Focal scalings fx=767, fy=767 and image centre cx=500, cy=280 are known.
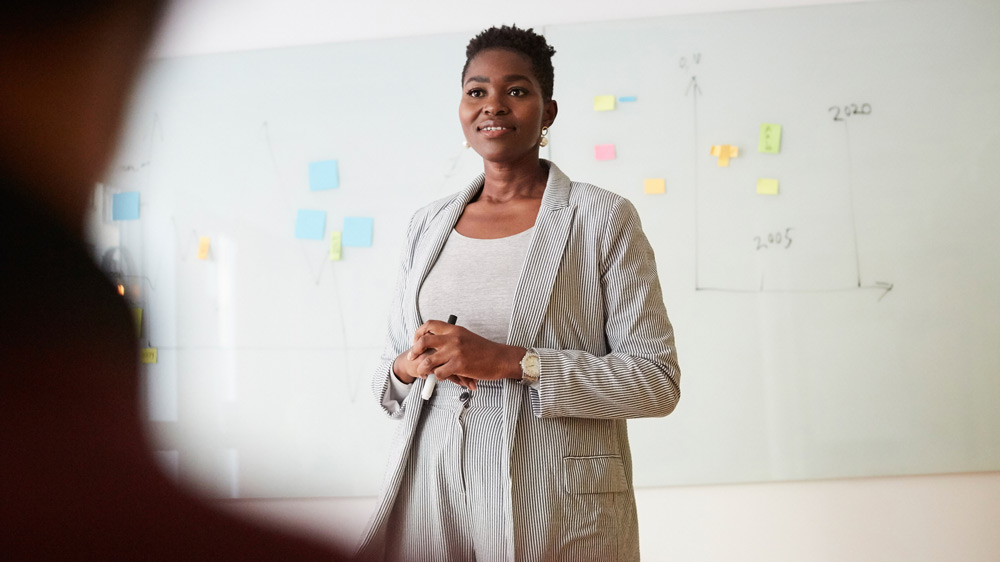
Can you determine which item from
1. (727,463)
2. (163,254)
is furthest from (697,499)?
(163,254)

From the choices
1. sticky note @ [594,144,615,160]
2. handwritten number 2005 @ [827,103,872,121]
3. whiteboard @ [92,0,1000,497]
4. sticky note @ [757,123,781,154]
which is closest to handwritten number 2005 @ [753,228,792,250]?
whiteboard @ [92,0,1000,497]

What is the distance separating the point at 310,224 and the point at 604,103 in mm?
1012

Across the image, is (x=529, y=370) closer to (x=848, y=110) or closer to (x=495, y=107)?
(x=495, y=107)

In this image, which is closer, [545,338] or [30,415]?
[30,415]

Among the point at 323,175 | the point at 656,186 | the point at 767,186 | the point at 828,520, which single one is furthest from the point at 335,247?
the point at 828,520

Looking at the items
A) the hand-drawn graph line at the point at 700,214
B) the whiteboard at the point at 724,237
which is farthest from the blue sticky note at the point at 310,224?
the hand-drawn graph line at the point at 700,214

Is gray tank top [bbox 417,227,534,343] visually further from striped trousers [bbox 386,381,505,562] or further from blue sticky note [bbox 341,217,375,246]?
blue sticky note [bbox 341,217,375,246]

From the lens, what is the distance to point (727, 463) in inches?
89.8

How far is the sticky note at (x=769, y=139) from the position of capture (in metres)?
2.33

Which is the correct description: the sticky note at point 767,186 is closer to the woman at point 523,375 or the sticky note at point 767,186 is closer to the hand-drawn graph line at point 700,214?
the hand-drawn graph line at point 700,214

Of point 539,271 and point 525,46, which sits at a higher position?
point 525,46

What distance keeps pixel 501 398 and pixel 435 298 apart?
20 cm

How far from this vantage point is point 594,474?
1092 mm

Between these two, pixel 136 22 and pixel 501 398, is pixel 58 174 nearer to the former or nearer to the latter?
pixel 136 22
